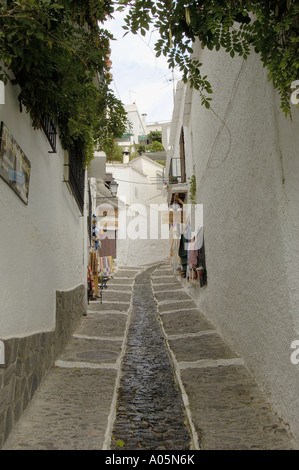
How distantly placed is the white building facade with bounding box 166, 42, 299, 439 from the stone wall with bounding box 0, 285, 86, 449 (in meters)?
2.27

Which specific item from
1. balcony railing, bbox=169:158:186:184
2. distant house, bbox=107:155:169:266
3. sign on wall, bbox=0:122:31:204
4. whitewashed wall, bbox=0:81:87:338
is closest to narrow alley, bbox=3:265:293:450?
whitewashed wall, bbox=0:81:87:338

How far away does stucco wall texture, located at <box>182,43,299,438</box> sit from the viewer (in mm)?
3021

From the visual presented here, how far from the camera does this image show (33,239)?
3957 mm

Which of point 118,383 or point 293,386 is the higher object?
point 293,386

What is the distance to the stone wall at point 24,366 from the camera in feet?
9.30

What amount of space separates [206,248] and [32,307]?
482 cm

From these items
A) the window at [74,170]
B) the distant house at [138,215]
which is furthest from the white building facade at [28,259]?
the distant house at [138,215]

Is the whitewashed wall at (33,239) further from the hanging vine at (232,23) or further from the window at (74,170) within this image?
the hanging vine at (232,23)

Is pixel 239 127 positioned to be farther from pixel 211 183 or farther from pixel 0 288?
pixel 0 288

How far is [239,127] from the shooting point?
4.61m

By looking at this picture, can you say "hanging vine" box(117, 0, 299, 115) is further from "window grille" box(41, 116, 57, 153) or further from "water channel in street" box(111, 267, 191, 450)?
"water channel in street" box(111, 267, 191, 450)
